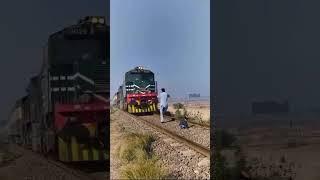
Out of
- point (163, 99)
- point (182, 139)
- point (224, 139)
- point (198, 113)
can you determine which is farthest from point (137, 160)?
point (224, 139)

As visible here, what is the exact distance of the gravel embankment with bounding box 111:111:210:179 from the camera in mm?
7328

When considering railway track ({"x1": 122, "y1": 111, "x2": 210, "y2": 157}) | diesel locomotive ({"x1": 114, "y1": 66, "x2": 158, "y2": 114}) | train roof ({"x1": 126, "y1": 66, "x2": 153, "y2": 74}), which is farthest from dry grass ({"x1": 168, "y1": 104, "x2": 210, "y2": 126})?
train roof ({"x1": 126, "y1": 66, "x2": 153, "y2": 74})

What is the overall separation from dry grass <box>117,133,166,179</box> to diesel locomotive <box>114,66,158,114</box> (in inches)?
16.9

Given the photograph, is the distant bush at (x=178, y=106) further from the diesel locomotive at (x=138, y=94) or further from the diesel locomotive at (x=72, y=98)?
the diesel locomotive at (x=72, y=98)

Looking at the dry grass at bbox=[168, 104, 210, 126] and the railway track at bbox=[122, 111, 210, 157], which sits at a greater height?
the dry grass at bbox=[168, 104, 210, 126]

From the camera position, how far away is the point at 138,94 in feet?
27.9

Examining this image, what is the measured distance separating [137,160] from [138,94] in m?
1.52

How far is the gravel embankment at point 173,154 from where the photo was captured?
7.33 m

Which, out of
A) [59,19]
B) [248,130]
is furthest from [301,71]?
[59,19]

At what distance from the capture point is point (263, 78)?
27.2ft

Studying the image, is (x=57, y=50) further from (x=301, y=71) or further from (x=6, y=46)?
(x=301, y=71)

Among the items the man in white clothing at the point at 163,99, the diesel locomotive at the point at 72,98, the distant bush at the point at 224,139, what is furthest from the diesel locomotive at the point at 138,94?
the distant bush at the point at 224,139

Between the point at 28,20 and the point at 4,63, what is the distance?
0.62 m

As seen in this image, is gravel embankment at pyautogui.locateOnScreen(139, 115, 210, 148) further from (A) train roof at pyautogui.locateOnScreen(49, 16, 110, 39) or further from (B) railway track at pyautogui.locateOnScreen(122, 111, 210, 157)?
(A) train roof at pyautogui.locateOnScreen(49, 16, 110, 39)
